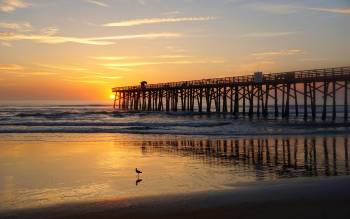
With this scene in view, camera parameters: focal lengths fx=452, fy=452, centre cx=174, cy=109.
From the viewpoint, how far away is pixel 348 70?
2847 centimetres

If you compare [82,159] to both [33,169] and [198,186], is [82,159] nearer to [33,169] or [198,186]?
[33,169]

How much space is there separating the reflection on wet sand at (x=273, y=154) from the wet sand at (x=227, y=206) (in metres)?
1.85

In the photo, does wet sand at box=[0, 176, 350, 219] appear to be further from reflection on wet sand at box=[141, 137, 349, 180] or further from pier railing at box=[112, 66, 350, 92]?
pier railing at box=[112, 66, 350, 92]

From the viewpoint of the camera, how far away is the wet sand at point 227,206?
680 centimetres

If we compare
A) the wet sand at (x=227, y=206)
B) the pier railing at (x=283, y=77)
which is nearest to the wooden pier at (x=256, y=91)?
the pier railing at (x=283, y=77)

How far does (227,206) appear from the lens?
7.23m

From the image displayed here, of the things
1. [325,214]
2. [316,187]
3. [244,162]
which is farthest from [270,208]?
[244,162]

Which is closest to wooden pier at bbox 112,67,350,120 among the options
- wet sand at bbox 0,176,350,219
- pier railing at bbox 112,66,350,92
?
pier railing at bbox 112,66,350,92

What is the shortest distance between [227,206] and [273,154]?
7016 mm

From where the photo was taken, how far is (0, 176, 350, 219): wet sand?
268 inches

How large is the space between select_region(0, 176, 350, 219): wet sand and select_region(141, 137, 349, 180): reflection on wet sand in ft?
6.05

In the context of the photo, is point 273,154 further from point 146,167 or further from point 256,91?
point 256,91

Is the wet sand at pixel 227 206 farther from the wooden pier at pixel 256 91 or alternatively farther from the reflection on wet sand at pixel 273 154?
the wooden pier at pixel 256 91

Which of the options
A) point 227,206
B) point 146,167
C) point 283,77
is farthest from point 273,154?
point 283,77
